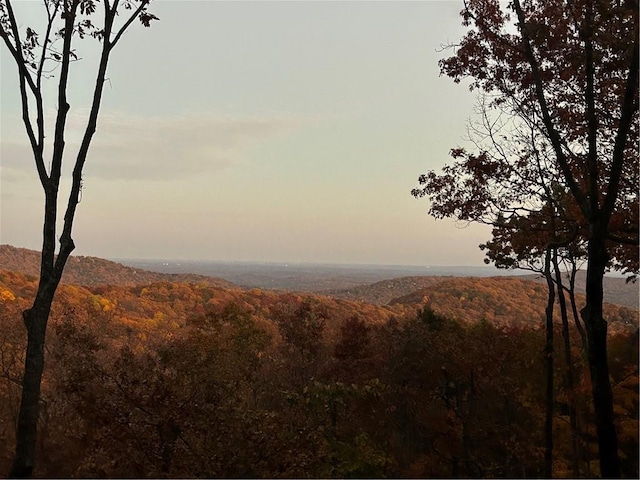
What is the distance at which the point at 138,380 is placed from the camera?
8.60 m

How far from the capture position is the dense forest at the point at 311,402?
784 cm

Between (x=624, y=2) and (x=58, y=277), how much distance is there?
7675mm

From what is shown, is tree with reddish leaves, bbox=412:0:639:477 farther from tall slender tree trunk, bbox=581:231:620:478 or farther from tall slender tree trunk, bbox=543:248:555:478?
tall slender tree trunk, bbox=543:248:555:478

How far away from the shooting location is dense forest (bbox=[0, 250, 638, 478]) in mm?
7840

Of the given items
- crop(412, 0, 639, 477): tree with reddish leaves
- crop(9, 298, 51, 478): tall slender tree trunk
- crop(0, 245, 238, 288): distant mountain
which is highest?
crop(412, 0, 639, 477): tree with reddish leaves

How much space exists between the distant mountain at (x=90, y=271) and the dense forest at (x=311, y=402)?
143 ft

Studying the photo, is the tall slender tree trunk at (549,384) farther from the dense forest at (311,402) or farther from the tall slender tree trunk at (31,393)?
the tall slender tree trunk at (31,393)

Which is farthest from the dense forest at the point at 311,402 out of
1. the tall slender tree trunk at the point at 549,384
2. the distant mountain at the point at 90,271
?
the distant mountain at the point at 90,271

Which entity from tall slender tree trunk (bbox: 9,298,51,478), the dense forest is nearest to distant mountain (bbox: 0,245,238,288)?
the dense forest

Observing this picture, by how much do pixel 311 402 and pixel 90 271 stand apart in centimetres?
8113

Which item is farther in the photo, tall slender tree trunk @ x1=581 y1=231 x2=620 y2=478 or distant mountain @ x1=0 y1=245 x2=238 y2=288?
distant mountain @ x1=0 y1=245 x2=238 y2=288

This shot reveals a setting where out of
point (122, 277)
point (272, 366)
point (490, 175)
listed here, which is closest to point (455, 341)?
point (272, 366)

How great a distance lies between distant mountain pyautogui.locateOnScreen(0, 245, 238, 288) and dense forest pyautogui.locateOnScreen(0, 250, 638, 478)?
43726 mm

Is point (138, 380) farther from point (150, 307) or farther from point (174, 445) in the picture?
point (150, 307)
